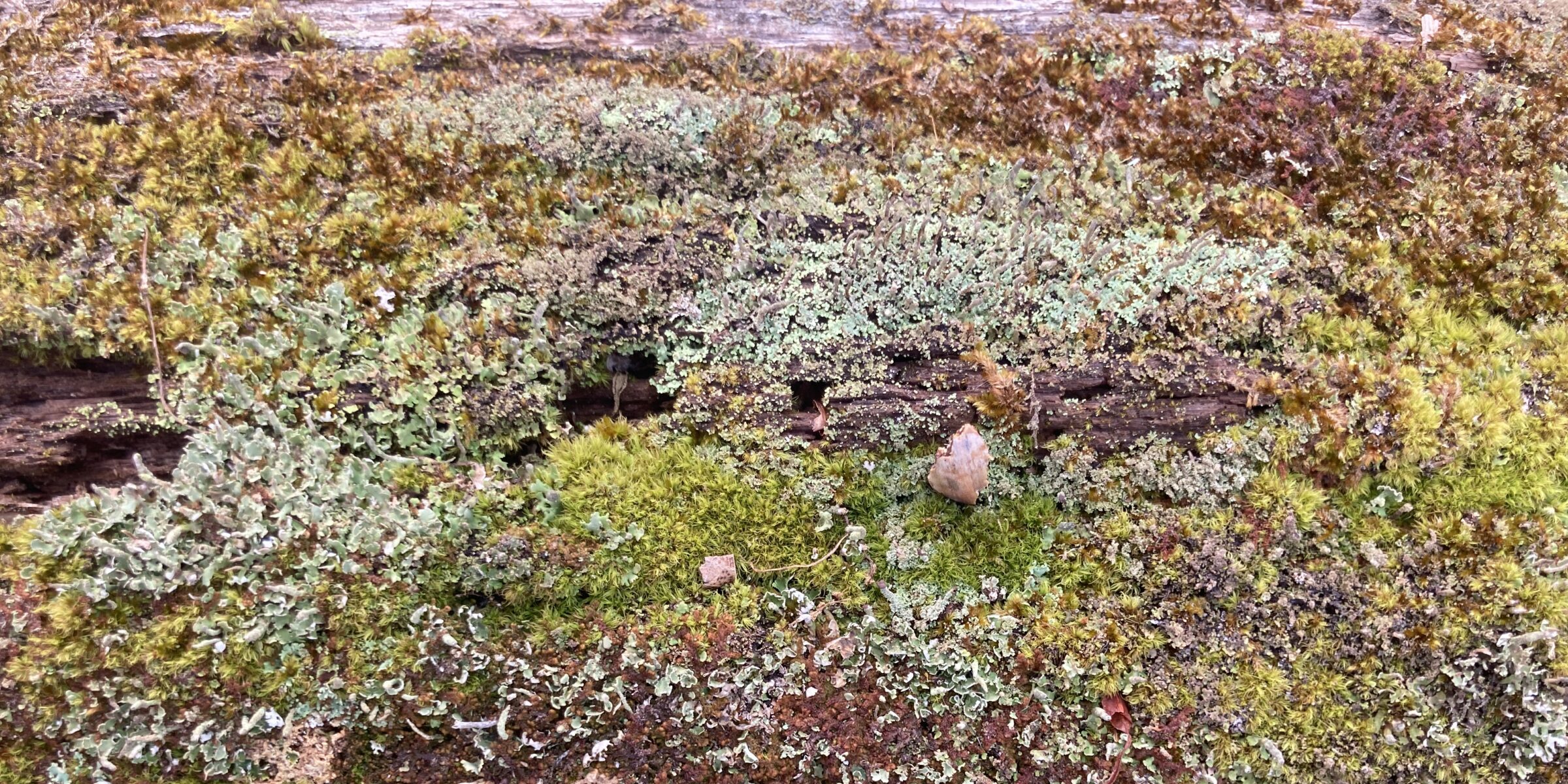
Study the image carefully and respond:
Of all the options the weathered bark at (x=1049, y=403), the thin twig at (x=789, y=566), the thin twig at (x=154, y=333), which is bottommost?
the thin twig at (x=789, y=566)

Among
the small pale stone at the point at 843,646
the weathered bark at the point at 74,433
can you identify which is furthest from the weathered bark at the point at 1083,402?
the weathered bark at the point at 74,433

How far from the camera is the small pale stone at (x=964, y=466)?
12.3 feet

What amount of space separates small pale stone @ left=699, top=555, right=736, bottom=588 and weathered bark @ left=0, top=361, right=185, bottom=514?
8.17 feet

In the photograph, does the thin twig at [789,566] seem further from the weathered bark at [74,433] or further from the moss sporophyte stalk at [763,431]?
the weathered bark at [74,433]

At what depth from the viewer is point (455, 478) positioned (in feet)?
12.7

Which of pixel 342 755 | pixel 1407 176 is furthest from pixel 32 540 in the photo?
pixel 1407 176

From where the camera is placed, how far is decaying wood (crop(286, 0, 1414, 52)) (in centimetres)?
507

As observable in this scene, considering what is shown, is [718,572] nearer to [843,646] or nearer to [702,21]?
[843,646]

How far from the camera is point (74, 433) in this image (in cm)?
392

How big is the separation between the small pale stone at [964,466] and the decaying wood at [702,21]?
275 cm

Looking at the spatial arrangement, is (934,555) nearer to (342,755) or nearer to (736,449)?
(736,449)

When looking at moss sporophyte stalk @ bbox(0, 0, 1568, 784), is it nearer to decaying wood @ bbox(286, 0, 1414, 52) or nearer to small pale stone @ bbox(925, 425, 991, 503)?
small pale stone @ bbox(925, 425, 991, 503)

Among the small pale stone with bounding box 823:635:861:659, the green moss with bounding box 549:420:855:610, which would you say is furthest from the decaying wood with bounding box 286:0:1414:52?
the small pale stone with bounding box 823:635:861:659

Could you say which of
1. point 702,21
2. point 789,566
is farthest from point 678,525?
point 702,21
